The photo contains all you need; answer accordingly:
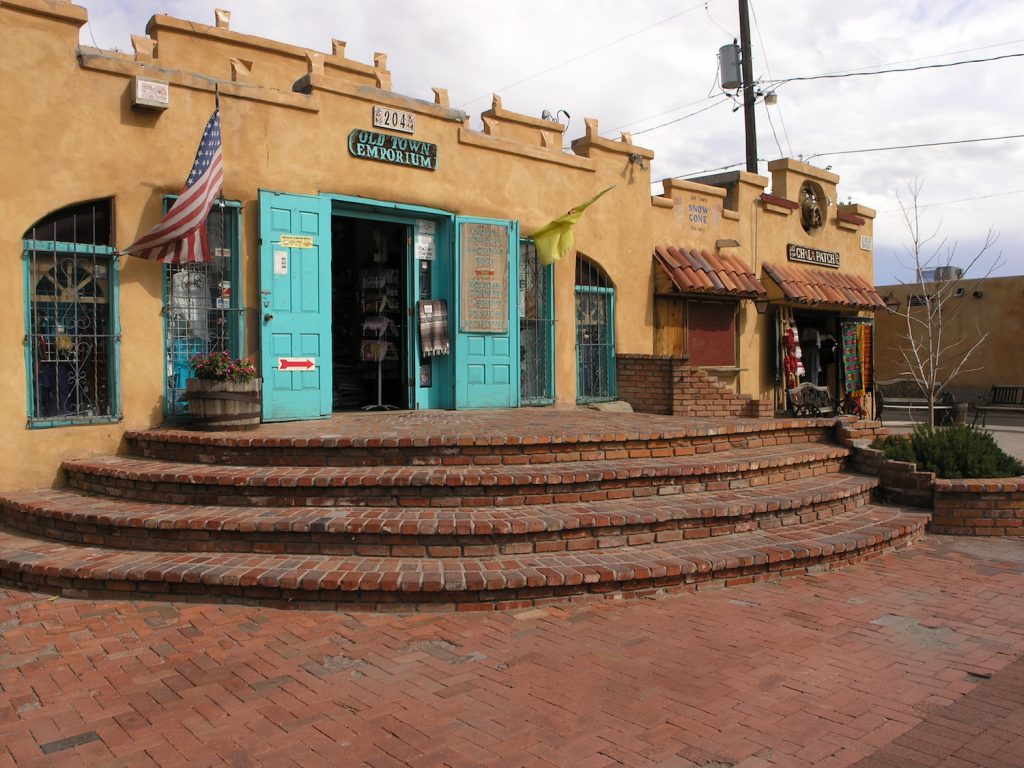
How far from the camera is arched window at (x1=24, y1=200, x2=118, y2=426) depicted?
7090 millimetres

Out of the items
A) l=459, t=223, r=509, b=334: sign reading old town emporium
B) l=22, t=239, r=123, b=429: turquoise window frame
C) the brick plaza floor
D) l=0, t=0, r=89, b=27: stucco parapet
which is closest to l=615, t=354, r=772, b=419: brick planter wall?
l=459, t=223, r=509, b=334: sign reading old town emporium

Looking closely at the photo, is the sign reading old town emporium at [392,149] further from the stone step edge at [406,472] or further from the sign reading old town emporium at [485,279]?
the stone step edge at [406,472]

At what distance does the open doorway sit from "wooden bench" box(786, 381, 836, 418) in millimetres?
6858

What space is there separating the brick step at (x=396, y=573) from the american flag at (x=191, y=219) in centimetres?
268

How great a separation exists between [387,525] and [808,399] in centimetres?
1020

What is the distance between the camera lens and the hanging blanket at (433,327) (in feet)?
31.7

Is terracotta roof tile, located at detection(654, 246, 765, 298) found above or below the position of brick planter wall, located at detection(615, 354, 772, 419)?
above

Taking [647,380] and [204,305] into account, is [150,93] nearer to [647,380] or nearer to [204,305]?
[204,305]

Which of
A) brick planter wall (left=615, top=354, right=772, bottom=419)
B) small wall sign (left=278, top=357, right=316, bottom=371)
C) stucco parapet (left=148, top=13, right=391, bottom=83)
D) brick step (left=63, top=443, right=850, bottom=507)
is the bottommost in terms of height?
brick step (left=63, top=443, right=850, bottom=507)

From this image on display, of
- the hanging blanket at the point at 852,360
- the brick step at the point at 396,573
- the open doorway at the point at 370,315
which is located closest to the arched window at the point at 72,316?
the brick step at the point at 396,573

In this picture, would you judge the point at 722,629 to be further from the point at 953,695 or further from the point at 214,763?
the point at 214,763

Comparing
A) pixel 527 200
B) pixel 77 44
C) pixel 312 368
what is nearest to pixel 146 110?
pixel 77 44

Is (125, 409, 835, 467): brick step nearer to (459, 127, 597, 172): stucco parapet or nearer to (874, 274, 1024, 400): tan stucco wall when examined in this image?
(459, 127, 597, 172): stucco parapet

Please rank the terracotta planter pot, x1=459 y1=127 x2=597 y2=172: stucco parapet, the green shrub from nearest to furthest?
the terracotta planter pot
the green shrub
x1=459 y1=127 x2=597 y2=172: stucco parapet
